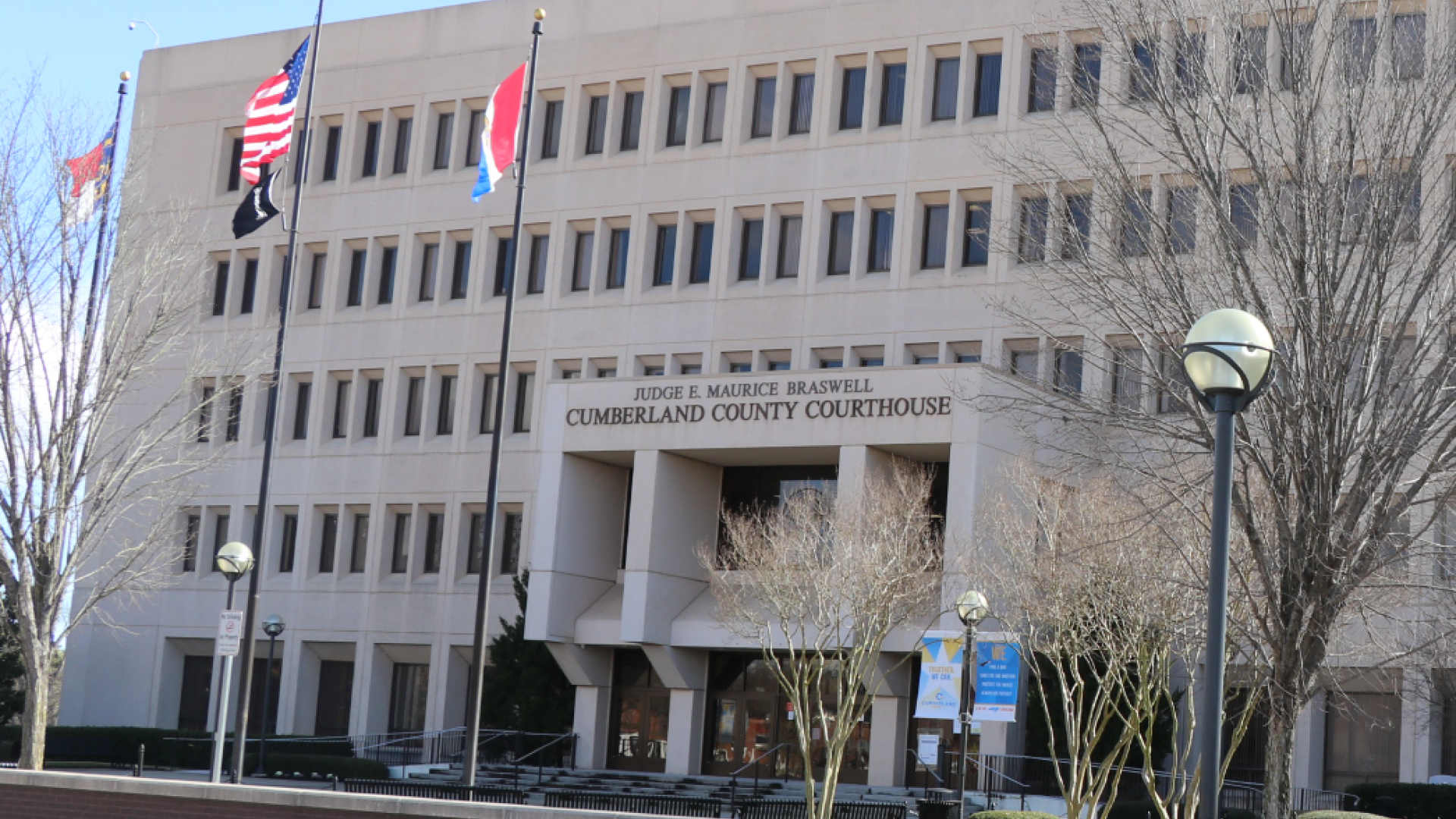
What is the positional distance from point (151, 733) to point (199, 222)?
15.9 metres

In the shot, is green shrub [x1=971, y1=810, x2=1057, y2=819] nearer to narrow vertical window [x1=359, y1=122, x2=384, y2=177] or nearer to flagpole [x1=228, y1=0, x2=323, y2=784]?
flagpole [x1=228, y1=0, x2=323, y2=784]

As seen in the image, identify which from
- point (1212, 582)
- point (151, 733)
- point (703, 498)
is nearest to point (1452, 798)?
point (703, 498)

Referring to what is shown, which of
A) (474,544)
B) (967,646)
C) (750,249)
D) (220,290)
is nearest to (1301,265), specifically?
(967,646)

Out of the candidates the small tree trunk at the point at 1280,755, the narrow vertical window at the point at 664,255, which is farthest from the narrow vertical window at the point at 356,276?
the small tree trunk at the point at 1280,755

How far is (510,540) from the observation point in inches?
1849

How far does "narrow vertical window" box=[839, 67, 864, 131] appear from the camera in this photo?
4447 centimetres

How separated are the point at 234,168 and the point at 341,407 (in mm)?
8909

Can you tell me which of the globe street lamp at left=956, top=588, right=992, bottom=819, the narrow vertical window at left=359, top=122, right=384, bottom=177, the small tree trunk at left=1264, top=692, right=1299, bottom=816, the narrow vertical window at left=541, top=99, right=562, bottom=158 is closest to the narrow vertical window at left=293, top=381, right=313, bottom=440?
the narrow vertical window at left=359, top=122, right=384, bottom=177

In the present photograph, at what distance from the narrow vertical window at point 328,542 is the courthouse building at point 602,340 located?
0.47 feet

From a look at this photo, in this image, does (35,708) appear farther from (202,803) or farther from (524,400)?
(524,400)

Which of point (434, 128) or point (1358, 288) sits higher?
point (434, 128)

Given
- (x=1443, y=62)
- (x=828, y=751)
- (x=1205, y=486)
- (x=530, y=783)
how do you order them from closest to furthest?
1. (x=1443, y=62)
2. (x=1205, y=486)
3. (x=828, y=751)
4. (x=530, y=783)

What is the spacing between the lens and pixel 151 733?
46.4 m

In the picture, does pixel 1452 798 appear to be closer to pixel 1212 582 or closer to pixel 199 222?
pixel 1212 582
